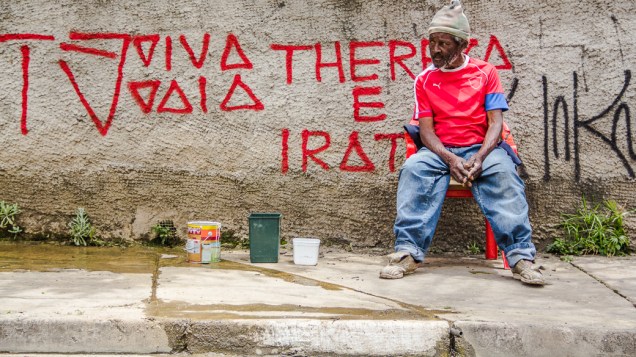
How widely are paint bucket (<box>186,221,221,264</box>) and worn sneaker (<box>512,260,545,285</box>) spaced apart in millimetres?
1690

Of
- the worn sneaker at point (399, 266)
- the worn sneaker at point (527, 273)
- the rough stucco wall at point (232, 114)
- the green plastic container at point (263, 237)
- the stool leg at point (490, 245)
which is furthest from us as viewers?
the rough stucco wall at point (232, 114)

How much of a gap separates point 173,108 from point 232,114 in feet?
1.26

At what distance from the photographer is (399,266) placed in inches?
168

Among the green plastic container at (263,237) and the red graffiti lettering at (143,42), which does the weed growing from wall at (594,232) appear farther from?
the red graffiti lettering at (143,42)

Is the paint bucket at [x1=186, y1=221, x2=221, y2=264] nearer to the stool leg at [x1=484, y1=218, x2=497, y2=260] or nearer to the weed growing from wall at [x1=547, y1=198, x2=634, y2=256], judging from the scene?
the stool leg at [x1=484, y1=218, x2=497, y2=260]

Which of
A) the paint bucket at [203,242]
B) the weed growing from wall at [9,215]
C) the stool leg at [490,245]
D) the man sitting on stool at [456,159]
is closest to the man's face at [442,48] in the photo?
the man sitting on stool at [456,159]

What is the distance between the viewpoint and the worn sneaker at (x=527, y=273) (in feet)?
13.1

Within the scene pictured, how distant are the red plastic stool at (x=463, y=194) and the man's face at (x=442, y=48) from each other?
0.52m

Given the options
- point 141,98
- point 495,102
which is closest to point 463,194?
point 495,102

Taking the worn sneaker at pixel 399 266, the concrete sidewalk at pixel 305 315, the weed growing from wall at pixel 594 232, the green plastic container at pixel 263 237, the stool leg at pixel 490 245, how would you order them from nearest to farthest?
the concrete sidewalk at pixel 305 315, the worn sneaker at pixel 399 266, the green plastic container at pixel 263 237, the stool leg at pixel 490 245, the weed growing from wall at pixel 594 232

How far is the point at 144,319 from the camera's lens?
124 inches

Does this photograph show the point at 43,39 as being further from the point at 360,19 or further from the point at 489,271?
the point at 489,271

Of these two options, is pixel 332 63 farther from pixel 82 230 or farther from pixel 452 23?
pixel 82 230

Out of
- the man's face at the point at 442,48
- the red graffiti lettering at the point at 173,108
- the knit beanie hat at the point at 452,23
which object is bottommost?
the red graffiti lettering at the point at 173,108
